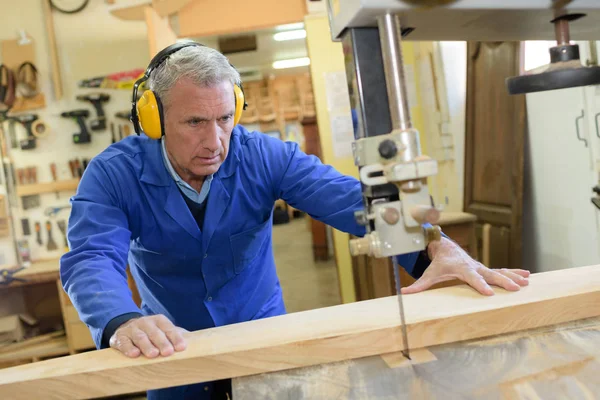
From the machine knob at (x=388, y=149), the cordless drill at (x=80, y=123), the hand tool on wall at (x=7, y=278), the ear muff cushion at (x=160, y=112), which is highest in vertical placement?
the cordless drill at (x=80, y=123)

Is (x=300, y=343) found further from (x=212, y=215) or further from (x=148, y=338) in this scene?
(x=212, y=215)

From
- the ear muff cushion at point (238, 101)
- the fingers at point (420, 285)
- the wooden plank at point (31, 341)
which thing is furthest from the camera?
the wooden plank at point (31, 341)

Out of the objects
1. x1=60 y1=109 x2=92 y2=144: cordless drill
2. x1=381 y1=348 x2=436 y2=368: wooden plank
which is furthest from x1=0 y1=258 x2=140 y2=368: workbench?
x1=381 y1=348 x2=436 y2=368: wooden plank

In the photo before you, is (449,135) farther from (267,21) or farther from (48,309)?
(48,309)

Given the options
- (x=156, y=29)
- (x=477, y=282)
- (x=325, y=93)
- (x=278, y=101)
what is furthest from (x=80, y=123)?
(x=278, y=101)

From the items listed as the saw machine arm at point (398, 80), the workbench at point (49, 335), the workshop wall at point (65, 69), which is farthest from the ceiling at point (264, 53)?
the saw machine arm at point (398, 80)

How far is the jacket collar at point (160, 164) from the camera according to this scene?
154 cm

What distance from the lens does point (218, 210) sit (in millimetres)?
1565

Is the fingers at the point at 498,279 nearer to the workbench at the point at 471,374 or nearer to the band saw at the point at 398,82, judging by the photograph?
the workbench at the point at 471,374

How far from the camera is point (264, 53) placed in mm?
7242

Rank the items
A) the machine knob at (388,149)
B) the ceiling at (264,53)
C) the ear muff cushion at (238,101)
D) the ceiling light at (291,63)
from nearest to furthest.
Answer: the machine knob at (388,149) < the ear muff cushion at (238,101) < the ceiling at (264,53) < the ceiling light at (291,63)

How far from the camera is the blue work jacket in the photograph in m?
1.49

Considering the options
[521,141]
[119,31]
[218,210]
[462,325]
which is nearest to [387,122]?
[462,325]

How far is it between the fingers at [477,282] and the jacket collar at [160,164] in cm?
78
